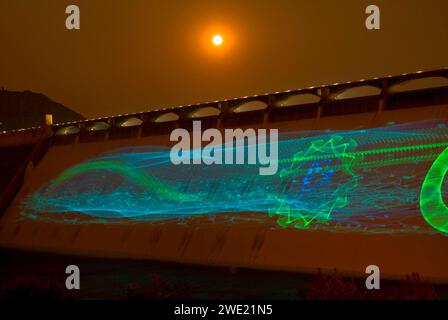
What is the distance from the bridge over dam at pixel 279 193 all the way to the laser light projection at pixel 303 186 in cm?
6

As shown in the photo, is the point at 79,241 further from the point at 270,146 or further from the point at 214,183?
the point at 270,146

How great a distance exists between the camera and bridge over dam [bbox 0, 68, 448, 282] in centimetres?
1998

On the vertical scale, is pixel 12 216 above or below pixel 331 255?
above

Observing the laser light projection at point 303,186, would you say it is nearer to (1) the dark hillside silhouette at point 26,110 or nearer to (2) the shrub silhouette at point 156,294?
(2) the shrub silhouette at point 156,294

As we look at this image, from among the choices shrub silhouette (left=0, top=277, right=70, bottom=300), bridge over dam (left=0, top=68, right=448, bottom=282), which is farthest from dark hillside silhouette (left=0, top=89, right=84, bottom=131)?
shrub silhouette (left=0, top=277, right=70, bottom=300)

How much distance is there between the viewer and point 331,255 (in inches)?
805

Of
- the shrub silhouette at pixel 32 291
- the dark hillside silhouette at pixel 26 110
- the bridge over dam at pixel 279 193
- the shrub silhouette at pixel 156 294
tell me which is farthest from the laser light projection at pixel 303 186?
the dark hillside silhouette at pixel 26 110

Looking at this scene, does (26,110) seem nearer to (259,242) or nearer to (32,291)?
(259,242)

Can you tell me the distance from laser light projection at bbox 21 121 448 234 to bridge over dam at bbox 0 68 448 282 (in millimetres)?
55

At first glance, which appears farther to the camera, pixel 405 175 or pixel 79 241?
pixel 79 241

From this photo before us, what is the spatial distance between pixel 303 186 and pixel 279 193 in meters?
1.06

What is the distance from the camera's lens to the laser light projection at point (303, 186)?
20219 millimetres

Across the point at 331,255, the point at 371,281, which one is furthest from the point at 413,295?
the point at 331,255

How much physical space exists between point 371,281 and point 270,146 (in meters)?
10.7
